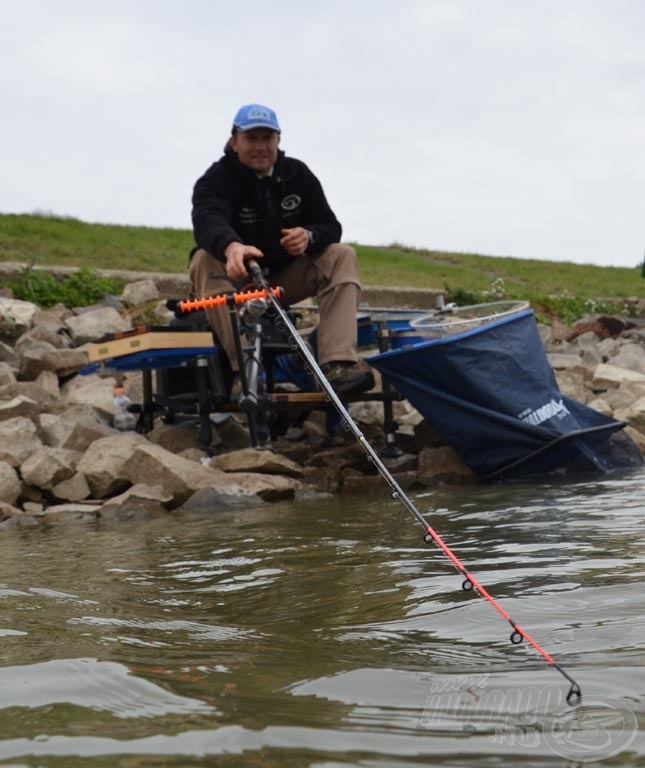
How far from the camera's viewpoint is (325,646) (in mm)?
2625

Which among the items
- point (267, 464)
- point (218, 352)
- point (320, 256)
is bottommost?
point (267, 464)

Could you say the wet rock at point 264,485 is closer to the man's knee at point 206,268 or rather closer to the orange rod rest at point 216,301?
the orange rod rest at point 216,301

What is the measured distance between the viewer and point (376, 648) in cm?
259

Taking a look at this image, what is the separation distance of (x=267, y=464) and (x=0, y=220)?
8.55m

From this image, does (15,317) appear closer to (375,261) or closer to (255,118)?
(255,118)

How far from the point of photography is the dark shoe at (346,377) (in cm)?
688

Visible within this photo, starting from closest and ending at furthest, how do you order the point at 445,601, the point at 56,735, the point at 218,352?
1. the point at 56,735
2. the point at 445,601
3. the point at 218,352

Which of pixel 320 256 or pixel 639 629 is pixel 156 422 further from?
pixel 639 629

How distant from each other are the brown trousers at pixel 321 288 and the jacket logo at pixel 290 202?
30 cm

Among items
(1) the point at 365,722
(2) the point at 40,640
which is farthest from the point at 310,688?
(2) the point at 40,640

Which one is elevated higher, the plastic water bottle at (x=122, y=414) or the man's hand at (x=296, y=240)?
the man's hand at (x=296, y=240)

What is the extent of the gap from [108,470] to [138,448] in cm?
21

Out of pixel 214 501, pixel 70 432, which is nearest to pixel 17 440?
pixel 70 432

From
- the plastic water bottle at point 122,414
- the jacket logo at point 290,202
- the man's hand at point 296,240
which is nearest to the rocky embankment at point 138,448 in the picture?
the plastic water bottle at point 122,414
